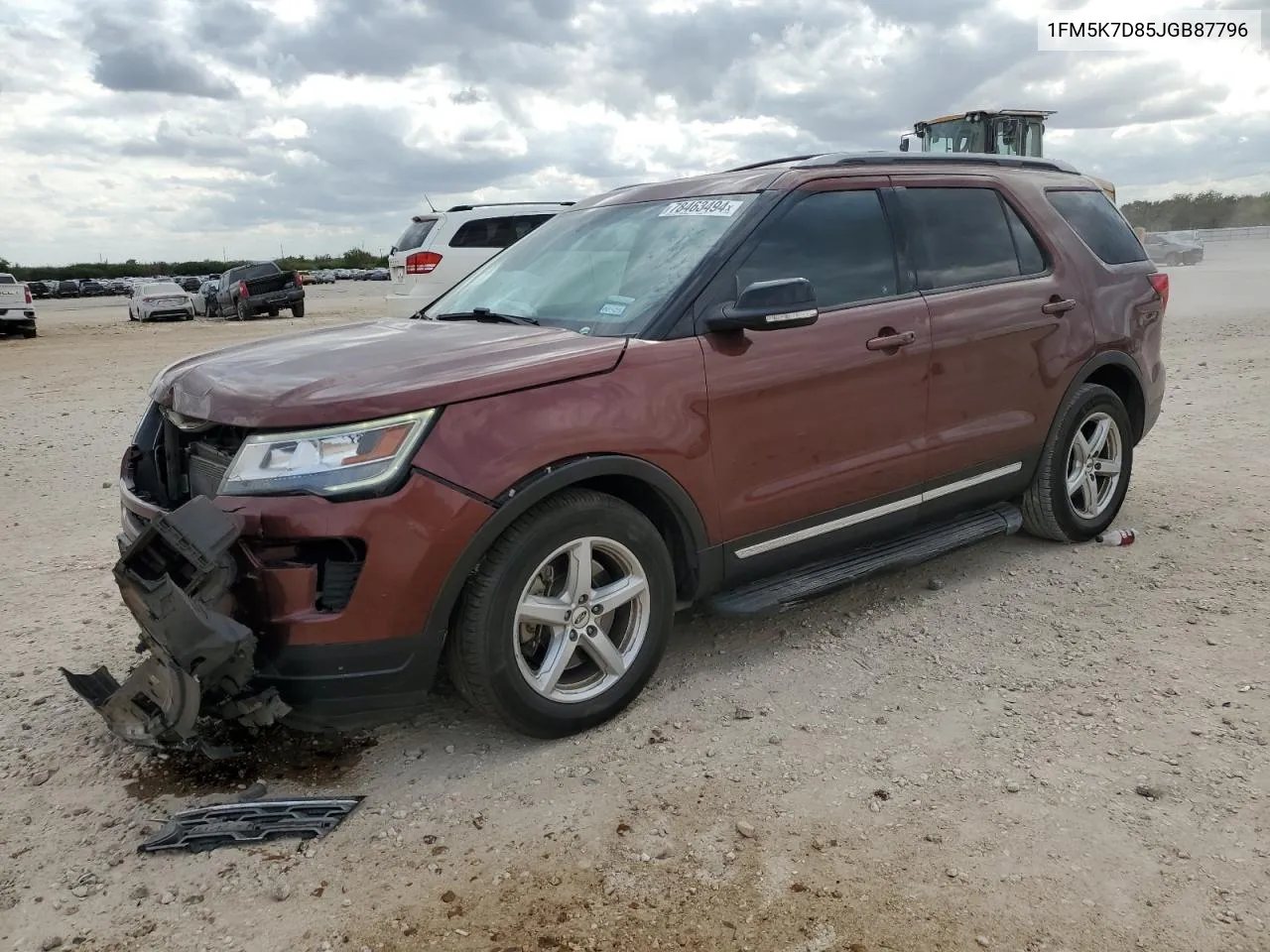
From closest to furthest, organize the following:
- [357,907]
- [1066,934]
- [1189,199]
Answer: [1066,934], [357,907], [1189,199]

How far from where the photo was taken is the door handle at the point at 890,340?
3965mm

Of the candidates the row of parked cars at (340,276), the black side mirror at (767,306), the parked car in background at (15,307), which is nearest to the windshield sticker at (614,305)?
the black side mirror at (767,306)

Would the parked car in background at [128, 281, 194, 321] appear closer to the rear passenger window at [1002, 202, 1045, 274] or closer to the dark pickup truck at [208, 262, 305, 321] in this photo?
the dark pickup truck at [208, 262, 305, 321]

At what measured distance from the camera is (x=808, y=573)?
12.9 feet

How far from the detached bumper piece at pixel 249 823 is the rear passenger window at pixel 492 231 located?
11204 millimetres

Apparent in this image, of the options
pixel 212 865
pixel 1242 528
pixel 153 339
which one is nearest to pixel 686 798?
pixel 212 865

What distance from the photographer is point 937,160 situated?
4598 mm

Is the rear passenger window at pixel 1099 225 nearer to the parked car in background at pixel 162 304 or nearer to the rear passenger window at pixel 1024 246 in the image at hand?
the rear passenger window at pixel 1024 246

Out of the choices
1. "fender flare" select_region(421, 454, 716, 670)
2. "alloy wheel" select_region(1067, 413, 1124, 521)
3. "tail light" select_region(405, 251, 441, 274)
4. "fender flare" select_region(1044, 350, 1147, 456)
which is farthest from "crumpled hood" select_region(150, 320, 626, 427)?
"tail light" select_region(405, 251, 441, 274)

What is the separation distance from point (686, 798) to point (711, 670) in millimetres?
929

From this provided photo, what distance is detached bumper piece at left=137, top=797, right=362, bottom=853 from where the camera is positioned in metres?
2.82

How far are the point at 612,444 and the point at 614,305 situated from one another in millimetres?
686

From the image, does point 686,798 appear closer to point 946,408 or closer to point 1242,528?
point 946,408

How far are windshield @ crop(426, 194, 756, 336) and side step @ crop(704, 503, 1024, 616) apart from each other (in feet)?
3.56
